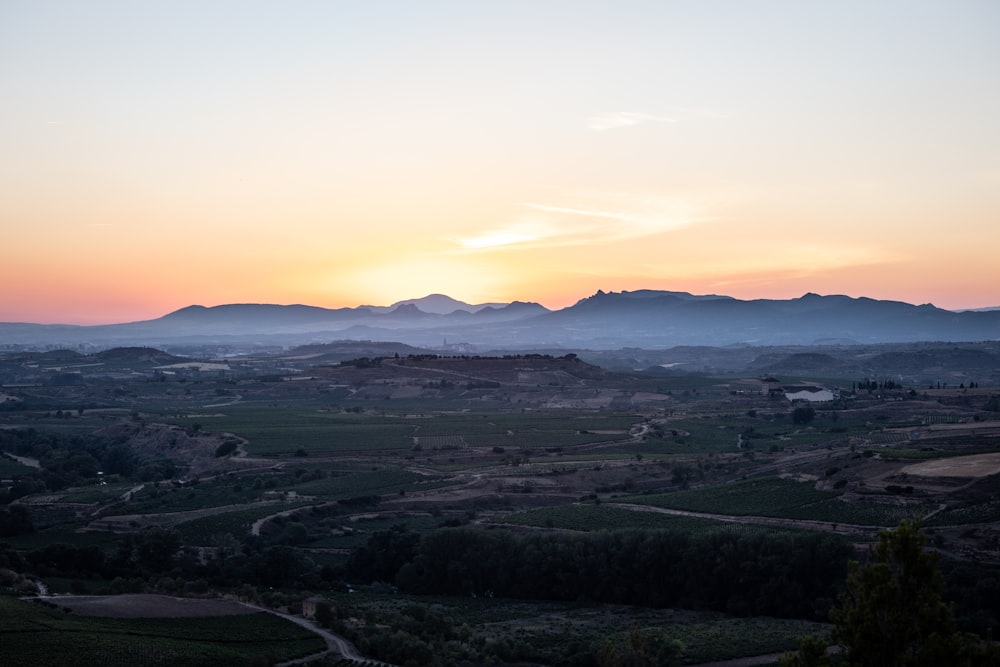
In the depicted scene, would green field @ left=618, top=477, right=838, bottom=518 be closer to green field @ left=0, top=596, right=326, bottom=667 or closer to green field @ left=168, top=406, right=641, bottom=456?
green field @ left=168, top=406, right=641, bottom=456

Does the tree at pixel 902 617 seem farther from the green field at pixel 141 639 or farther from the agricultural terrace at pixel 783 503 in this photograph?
the agricultural terrace at pixel 783 503

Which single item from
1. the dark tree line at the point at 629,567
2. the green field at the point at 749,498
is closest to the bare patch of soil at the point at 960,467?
the green field at the point at 749,498

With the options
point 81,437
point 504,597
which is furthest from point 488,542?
point 81,437

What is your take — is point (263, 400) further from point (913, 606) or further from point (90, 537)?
point (913, 606)

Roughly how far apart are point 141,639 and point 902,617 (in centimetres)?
2551

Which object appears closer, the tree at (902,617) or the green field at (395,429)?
the tree at (902,617)

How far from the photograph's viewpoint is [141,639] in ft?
111

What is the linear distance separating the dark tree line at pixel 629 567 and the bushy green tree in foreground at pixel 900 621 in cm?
2527

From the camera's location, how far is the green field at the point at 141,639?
30859mm

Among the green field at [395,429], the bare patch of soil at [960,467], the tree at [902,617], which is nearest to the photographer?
the tree at [902,617]

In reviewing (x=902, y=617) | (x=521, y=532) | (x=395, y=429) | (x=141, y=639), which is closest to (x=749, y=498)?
(x=521, y=532)

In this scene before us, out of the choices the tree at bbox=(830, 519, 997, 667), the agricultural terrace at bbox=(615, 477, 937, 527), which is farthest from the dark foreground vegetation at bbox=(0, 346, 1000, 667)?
the agricultural terrace at bbox=(615, 477, 937, 527)

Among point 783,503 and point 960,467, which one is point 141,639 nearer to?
point 783,503

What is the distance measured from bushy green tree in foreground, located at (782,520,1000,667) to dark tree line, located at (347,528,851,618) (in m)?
25.3
